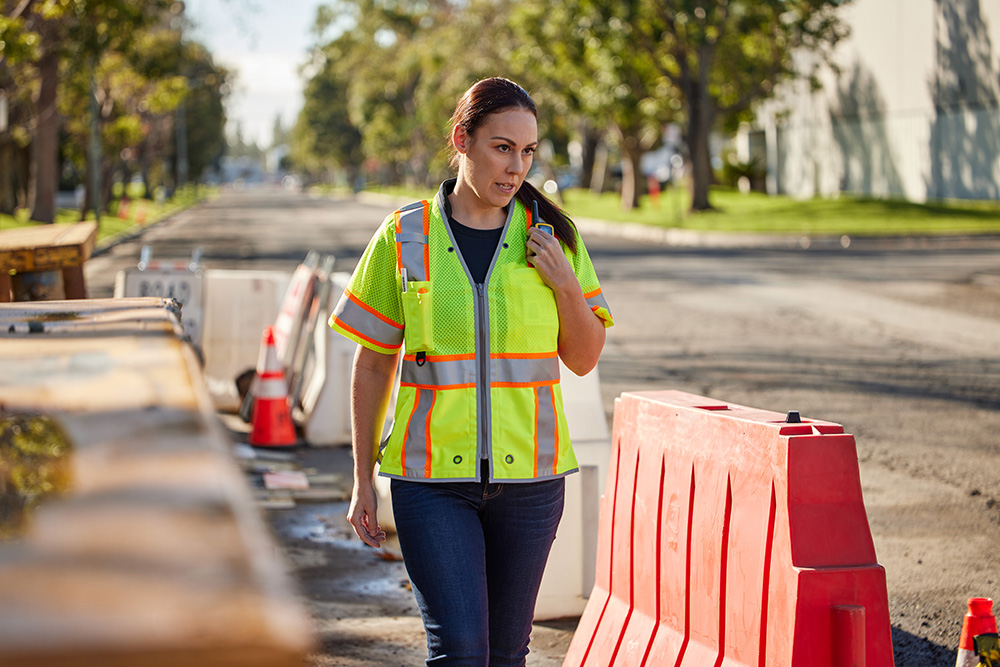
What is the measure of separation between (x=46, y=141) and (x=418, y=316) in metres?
30.4

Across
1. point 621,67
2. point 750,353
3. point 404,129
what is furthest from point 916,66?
point 404,129

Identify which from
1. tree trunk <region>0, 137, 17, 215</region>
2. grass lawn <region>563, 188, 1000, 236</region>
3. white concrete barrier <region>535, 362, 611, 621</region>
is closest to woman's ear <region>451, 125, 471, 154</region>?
white concrete barrier <region>535, 362, 611, 621</region>

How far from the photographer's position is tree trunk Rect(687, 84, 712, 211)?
3334cm

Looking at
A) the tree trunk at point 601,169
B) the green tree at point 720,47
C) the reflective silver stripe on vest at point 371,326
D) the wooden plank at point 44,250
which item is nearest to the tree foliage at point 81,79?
the wooden plank at point 44,250

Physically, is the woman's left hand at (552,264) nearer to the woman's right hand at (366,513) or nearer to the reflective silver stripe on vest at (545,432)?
the reflective silver stripe on vest at (545,432)

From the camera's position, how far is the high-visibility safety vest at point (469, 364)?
9.79 feet

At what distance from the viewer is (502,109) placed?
3.02 meters

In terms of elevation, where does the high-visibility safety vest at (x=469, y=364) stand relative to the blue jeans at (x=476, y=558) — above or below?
above

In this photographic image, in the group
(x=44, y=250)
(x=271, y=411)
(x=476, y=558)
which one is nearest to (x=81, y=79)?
(x=271, y=411)

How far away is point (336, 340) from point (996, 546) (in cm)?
451

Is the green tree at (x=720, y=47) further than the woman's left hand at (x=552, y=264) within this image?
Yes

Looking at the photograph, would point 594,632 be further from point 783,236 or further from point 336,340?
point 783,236

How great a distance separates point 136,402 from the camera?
1.61 metres

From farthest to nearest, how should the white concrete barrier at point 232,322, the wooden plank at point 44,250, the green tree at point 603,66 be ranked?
the green tree at point 603,66 → the white concrete barrier at point 232,322 → the wooden plank at point 44,250
